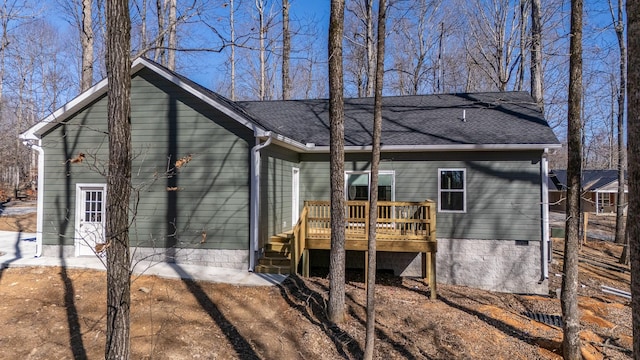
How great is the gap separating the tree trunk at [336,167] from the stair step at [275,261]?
244 centimetres

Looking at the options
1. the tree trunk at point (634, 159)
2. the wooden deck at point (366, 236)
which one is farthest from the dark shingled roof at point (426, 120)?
the tree trunk at point (634, 159)

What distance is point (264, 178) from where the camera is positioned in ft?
29.5

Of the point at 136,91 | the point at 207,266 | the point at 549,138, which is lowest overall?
the point at 207,266

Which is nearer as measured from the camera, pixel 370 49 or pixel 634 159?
pixel 634 159

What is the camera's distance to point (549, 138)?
31.5 feet

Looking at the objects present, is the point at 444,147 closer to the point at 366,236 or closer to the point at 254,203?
the point at 366,236

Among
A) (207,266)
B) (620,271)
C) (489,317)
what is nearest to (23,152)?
(207,266)

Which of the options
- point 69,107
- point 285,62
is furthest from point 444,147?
point 285,62

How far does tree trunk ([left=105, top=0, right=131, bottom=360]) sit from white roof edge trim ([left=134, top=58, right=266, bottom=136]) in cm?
454

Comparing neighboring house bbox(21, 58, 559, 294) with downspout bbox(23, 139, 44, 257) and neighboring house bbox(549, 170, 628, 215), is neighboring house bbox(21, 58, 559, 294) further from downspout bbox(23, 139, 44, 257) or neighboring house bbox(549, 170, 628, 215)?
neighboring house bbox(549, 170, 628, 215)

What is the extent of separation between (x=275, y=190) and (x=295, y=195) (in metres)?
1.59

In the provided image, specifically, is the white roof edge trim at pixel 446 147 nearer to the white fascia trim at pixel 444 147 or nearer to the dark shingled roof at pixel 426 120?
the white fascia trim at pixel 444 147

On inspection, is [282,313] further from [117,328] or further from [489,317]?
[489,317]

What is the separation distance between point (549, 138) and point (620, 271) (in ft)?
22.0
